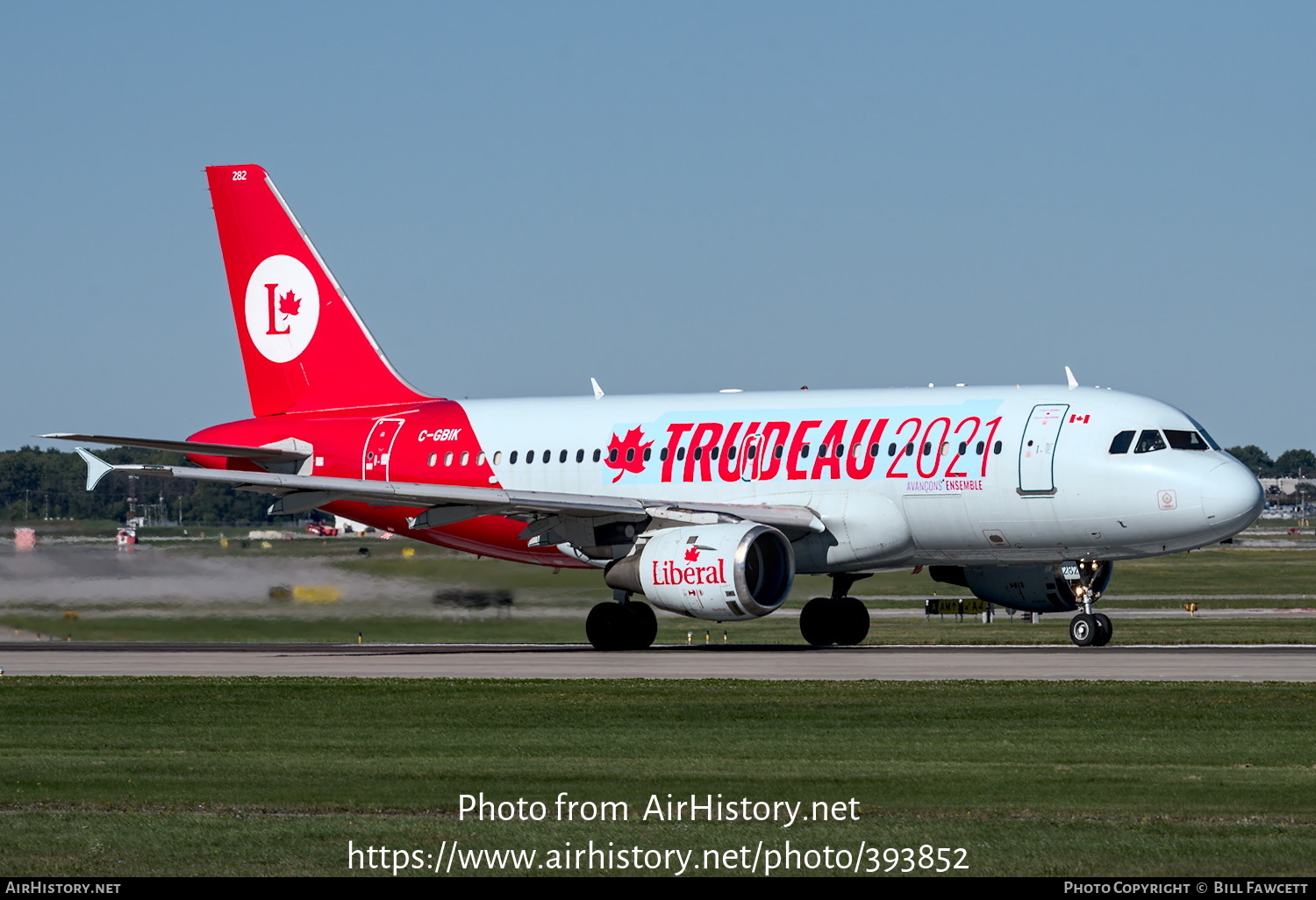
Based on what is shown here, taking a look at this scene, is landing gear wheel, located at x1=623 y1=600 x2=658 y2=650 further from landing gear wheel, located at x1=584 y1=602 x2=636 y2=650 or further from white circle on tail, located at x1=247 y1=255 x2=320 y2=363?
white circle on tail, located at x1=247 y1=255 x2=320 y2=363

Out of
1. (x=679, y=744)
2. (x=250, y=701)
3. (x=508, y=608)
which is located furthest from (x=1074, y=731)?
(x=508, y=608)

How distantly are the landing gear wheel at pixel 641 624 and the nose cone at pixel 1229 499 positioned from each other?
34.8 feet

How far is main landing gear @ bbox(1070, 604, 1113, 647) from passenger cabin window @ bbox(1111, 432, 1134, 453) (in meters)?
3.15

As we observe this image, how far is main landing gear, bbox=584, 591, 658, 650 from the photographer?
36719mm

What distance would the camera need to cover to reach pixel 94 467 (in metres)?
35.3

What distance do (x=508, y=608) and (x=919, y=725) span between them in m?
19.3

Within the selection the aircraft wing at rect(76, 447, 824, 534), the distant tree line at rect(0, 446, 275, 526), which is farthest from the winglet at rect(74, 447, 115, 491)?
the distant tree line at rect(0, 446, 275, 526)

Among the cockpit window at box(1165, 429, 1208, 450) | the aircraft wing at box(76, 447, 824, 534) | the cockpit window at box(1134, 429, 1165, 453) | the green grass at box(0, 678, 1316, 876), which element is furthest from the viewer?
the aircraft wing at box(76, 447, 824, 534)

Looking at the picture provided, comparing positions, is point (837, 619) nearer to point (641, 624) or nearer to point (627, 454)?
point (641, 624)

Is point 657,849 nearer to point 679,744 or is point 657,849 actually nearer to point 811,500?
point 679,744

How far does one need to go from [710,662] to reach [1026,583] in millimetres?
8243

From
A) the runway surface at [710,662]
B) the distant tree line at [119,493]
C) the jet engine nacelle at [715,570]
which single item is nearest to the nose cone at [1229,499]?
the runway surface at [710,662]

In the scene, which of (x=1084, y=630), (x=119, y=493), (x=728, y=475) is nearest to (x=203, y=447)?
(x=728, y=475)

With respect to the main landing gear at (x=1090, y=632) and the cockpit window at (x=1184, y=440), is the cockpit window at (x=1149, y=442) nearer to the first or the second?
the cockpit window at (x=1184, y=440)
